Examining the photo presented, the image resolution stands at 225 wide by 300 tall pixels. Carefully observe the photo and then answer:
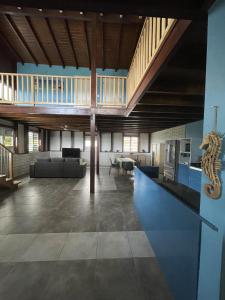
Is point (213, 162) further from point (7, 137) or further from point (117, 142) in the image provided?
point (117, 142)

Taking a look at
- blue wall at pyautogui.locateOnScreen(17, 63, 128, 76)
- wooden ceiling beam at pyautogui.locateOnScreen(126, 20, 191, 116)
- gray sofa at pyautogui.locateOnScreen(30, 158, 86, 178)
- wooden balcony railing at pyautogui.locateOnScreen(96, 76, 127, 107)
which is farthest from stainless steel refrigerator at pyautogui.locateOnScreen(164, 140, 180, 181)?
wooden ceiling beam at pyautogui.locateOnScreen(126, 20, 191, 116)

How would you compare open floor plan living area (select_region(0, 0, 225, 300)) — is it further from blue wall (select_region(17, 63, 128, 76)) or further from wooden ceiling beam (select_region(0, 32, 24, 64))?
blue wall (select_region(17, 63, 128, 76))

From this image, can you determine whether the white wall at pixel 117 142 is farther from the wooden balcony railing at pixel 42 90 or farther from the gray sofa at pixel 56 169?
the wooden balcony railing at pixel 42 90

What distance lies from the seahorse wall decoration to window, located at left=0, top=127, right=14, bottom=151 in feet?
24.0

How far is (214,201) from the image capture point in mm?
1082

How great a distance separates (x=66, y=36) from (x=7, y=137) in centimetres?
469

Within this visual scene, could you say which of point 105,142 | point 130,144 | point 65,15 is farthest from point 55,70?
point 130,144

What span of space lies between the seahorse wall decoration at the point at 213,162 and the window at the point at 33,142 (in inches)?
358

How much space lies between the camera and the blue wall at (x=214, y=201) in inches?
40.2

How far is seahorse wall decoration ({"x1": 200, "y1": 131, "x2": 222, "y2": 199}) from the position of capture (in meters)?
1.02

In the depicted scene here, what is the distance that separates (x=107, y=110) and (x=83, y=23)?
3.34 m

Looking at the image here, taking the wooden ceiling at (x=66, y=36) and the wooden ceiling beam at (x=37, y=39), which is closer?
the wooden ceiling at (x=66, y=36)

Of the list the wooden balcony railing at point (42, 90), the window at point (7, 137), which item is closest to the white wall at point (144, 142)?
the wooden balcony railing at point (42, 90)

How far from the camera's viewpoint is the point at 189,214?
4.25 feet
